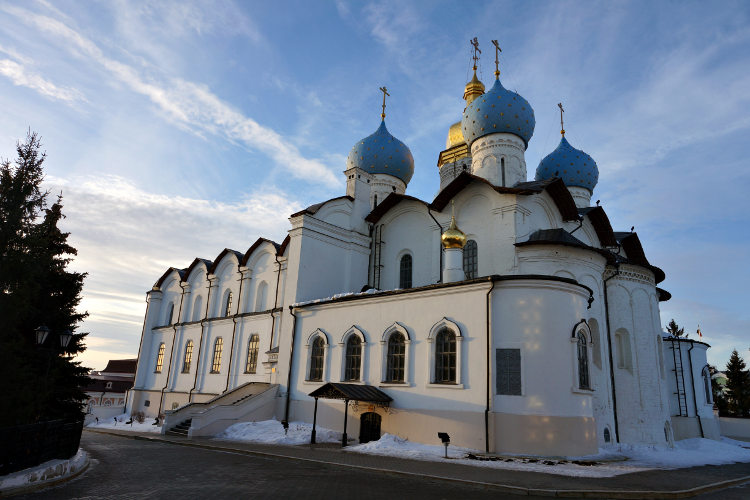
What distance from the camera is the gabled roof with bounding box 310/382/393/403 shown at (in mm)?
14199

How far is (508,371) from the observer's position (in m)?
13.2

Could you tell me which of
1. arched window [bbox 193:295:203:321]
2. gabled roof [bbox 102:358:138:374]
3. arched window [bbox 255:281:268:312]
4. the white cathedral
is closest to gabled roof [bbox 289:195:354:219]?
the white cathedral

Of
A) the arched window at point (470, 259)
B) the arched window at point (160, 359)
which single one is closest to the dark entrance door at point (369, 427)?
the arched window at point (470, 259)

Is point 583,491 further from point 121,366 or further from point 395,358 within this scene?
point 121,366

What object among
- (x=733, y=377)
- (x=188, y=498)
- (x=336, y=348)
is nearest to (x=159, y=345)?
(x=336, y=348)

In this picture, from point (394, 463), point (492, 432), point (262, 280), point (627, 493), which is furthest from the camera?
point (262, 280)

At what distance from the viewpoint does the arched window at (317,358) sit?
58.7ft

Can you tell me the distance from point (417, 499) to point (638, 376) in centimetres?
1331

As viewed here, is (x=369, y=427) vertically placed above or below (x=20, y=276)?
below

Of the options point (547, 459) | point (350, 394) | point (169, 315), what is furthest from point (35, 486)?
point (169, 315)

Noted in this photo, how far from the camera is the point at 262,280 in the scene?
81.2 ft

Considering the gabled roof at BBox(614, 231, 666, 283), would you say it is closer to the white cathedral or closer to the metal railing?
the white cathedral

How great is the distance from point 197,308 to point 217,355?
4.32 meters

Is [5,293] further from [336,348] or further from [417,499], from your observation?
[336,348]
